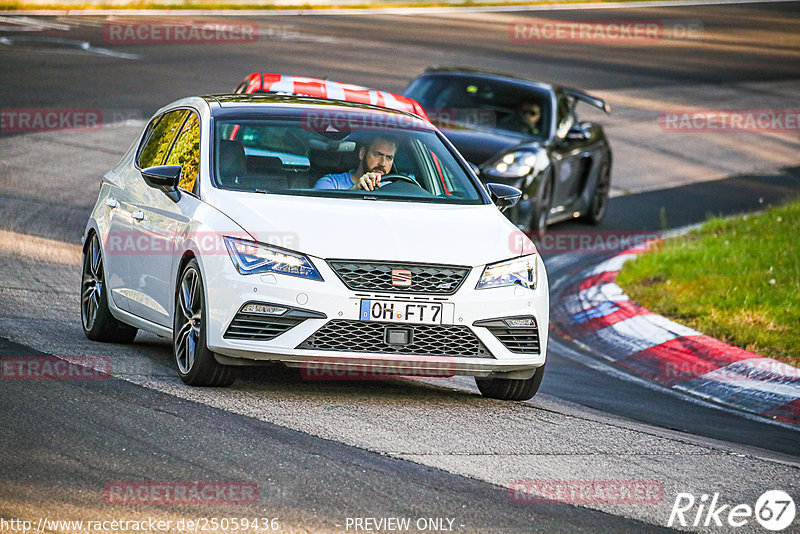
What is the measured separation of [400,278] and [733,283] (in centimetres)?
573

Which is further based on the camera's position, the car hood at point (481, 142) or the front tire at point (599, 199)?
the front tire at point (599, 199)

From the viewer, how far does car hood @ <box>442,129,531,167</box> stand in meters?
14.4

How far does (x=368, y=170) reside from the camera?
27.6 feet

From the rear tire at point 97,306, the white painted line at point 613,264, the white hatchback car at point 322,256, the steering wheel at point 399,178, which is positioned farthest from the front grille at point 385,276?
the white painted line at point 613,264

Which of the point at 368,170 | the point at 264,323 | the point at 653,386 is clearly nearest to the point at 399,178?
the point at 368,170

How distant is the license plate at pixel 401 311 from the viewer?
7.23 metres

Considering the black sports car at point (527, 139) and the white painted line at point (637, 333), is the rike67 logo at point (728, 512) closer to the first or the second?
the white painted line at point (637, 333)

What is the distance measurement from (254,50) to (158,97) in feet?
27.9

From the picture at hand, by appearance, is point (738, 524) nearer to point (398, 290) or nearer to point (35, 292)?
point (398, 290)

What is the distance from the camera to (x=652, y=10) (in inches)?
2042

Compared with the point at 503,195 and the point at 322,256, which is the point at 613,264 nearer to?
the point at 503,195

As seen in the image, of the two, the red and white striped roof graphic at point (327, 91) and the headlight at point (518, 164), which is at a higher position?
the red and white striped roof graphic at point (327, 91)

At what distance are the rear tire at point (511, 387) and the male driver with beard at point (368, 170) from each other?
1310 millimetres

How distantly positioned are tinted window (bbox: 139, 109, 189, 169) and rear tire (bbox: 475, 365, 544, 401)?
2.43 metres
